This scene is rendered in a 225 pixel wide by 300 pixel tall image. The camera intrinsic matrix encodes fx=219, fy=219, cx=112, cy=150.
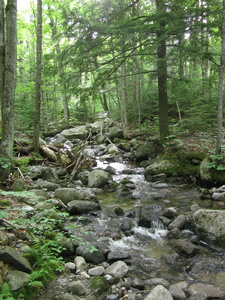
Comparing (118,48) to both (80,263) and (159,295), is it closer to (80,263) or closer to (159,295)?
(80,263)

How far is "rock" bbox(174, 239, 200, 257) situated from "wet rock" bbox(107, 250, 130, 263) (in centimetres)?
106

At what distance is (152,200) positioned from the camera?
7.15 meters

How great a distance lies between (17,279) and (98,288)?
3.74 ft

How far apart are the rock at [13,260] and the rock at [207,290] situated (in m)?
2.43

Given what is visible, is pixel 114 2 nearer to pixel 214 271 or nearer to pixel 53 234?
pixel 53 234

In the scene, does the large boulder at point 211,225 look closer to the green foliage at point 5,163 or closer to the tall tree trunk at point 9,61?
the green foliage at point 5,163

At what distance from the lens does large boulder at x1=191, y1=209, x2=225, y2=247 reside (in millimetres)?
4613

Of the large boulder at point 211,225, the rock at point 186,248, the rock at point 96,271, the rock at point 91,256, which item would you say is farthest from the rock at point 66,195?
the large boulder at point 211,225

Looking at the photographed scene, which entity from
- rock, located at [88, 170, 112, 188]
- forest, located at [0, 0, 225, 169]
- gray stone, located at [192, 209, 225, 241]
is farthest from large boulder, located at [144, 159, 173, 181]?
gray stone, located at [192, 209, 225, 241]

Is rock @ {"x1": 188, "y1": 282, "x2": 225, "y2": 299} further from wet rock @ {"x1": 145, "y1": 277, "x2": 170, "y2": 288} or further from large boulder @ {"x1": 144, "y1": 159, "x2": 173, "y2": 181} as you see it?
large boulder @ {"x1": 144, "y1": 159, "x2": 173, "y2": 181}

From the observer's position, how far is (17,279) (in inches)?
105

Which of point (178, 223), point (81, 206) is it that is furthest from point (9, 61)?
point (178, 223)

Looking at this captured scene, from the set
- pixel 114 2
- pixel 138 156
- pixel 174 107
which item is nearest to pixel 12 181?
pixel 138 156

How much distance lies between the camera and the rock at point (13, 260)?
275 cm
